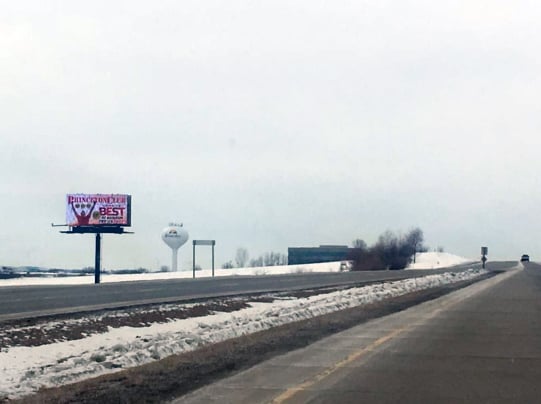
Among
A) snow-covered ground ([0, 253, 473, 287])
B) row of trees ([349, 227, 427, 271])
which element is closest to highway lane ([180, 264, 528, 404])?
snow-covered ground ([0, 253, 473, 287])

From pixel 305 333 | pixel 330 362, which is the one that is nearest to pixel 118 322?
pixel 305 333

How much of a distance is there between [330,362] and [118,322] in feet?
31.7

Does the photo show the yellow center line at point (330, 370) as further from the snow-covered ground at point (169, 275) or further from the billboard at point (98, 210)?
the billboard at point (98, 210)

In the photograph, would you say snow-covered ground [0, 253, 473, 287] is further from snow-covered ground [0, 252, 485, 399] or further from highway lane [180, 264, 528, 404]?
highway lane [180, 264, 528, 404]

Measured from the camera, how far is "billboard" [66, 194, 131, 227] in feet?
263

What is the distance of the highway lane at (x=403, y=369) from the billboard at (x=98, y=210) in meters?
60.6

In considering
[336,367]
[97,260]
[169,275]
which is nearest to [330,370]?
[336,367]

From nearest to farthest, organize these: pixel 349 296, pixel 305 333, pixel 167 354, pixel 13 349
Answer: pixel 167 354, pixel 13 349, pixel 305 333, pixel 349 296

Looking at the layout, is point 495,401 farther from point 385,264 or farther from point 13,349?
point 385,264

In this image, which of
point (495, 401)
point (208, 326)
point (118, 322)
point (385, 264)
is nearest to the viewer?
point (495, 401)

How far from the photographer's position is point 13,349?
53.8 feet

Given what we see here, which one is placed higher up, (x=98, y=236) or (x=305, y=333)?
(x=98, y=236)

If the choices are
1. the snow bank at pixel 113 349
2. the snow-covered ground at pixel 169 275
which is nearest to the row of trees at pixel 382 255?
the snow-covered ground at pixel 169 275

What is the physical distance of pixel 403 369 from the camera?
13430 mm
